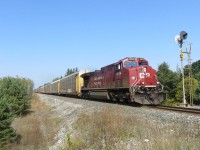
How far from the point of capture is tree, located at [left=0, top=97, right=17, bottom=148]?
20.7m

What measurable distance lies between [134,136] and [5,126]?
13707 mm

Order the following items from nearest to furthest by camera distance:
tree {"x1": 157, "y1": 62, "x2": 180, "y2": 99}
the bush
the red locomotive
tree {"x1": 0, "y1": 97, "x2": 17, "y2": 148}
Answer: tree {"x1": 0, "y1": 97, "x2": 17, "y2": 148}, the red locomotive, the bush, tree {"x1": 157, "y1": 62, "x2": 180, "y2": 99}

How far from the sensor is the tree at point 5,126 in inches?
816

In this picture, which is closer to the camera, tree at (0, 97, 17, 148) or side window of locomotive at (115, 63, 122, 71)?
tree at (0, 97, 17, 148)

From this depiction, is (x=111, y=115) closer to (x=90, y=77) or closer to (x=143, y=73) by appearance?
(x=143, y=73)

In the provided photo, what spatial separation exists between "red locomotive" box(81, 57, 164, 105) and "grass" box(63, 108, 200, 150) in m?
10.2

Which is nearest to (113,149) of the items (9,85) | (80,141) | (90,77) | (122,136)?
(122,136)

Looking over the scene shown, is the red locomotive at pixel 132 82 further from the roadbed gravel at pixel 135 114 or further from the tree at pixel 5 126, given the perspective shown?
the tree at pixel 5 126

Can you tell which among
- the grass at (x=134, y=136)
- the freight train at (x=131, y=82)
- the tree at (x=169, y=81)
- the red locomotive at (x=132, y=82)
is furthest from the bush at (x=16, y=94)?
the grass at (x=134, y=136)

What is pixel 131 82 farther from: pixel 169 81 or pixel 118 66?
pixel 169 81

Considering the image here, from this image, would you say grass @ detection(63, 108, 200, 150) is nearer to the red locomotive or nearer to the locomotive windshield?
the red locomotive

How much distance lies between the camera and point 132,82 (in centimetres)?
2398

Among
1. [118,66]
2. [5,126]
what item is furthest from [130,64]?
[5,126]

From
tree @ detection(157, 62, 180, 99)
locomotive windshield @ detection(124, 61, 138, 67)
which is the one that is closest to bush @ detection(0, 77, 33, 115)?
tree @ detection(157, 62, 180, 99)
